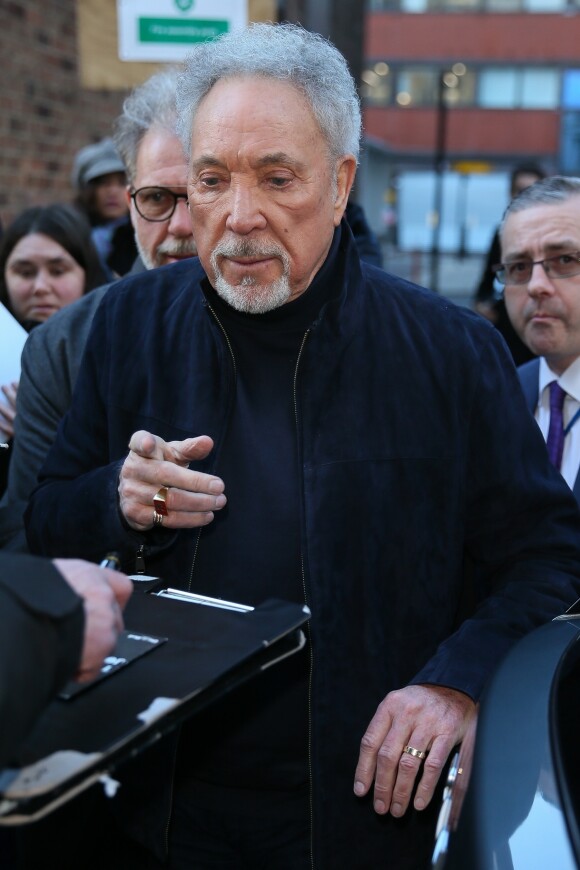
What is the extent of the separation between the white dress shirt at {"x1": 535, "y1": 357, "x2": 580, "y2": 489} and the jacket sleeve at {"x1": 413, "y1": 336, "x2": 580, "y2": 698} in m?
0.64

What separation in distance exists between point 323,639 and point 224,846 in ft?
1.65

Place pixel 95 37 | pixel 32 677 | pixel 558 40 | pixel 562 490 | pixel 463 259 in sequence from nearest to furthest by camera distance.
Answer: pixel 32 677, pixel 562 490, pixel 95 37, pixel 463 259, pixel 558 40

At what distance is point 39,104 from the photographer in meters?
7.89

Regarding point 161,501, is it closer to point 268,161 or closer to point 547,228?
point 268,161

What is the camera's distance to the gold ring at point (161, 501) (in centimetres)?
180

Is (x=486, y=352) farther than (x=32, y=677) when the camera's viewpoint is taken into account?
Yes

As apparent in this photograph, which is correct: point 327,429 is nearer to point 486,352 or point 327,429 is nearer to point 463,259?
point 486,352

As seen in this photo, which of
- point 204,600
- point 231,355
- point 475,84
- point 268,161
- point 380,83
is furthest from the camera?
point 380,83

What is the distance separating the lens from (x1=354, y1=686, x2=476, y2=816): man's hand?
6.16 feet

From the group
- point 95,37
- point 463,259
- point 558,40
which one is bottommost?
point 463,259

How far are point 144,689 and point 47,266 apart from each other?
304 cm

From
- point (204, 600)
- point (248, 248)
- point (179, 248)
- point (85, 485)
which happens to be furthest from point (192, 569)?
point (179, 248)

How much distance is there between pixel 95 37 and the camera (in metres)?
4.67

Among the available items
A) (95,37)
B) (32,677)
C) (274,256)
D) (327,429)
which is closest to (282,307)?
(274,256)
